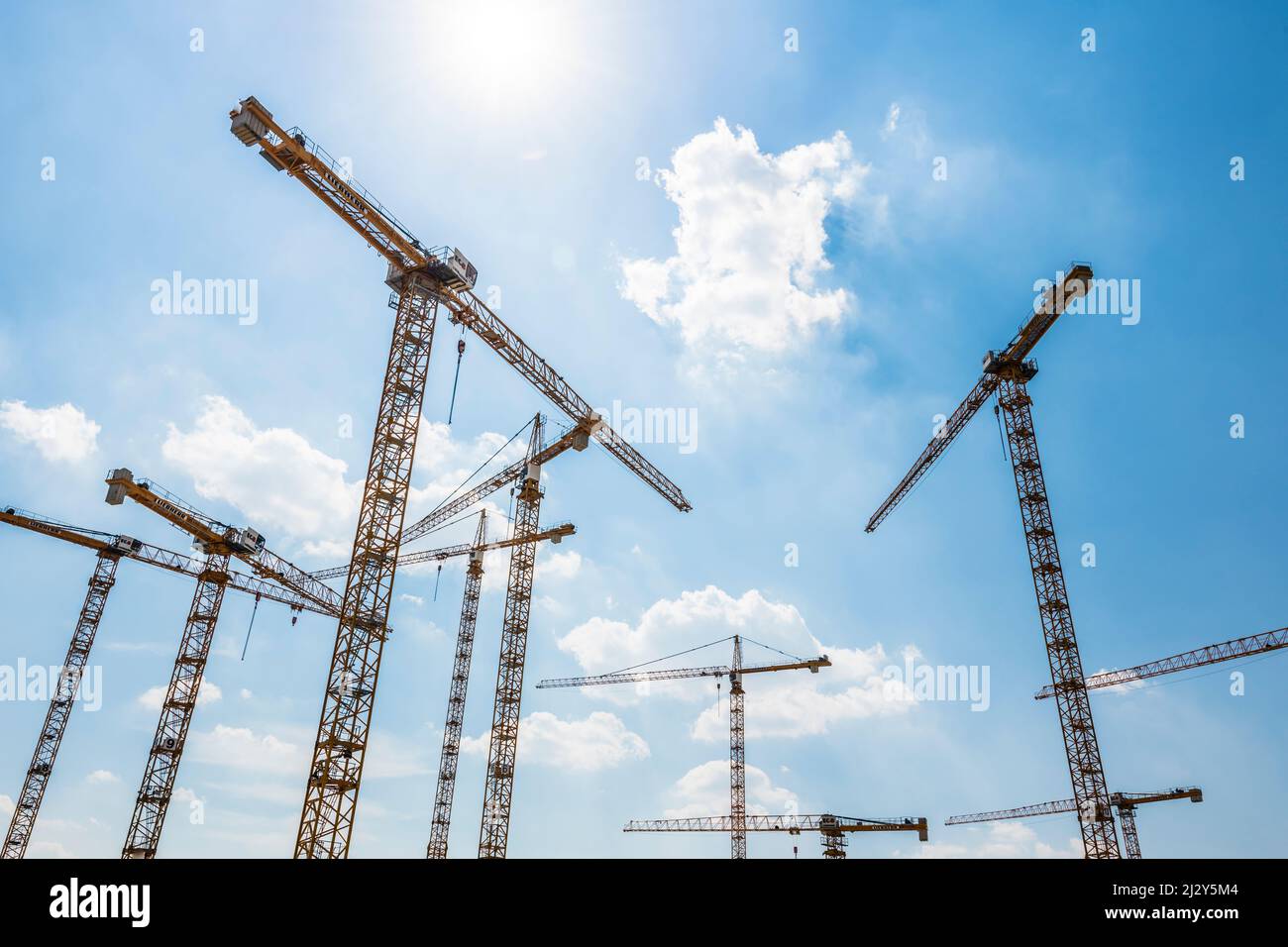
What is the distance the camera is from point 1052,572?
49.2 meters

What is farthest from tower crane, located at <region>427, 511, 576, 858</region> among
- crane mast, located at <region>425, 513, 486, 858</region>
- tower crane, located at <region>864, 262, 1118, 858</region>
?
tower crane, located at <region>864, 262, 1118, 858</region>

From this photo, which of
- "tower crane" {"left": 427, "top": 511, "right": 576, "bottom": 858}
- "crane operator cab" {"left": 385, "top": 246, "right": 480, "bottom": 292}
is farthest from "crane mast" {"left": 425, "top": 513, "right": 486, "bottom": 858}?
"crane operator cab" {"left": 385, "top": 246, "right": 480, "bottom": 292}

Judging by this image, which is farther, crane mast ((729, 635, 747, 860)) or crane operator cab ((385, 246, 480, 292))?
crane mast ((729, 635, 747, 860))

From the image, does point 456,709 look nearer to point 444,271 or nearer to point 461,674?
point 461,674

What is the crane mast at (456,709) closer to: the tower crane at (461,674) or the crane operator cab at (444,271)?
the tower crane at (461,674)

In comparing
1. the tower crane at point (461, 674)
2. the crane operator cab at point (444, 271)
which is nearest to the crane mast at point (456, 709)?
the tower crane at point (461, 674)

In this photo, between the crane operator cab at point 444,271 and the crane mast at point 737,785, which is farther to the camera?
the crane mast at point 737,785

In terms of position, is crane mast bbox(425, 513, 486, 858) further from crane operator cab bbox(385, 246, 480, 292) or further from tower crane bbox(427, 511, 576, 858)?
crane operator cab bbox(385, 246, 480, 292)

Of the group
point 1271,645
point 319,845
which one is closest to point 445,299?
point 319,845

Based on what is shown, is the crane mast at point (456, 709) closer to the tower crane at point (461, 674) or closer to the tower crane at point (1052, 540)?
the tower crane at point (461, 674)

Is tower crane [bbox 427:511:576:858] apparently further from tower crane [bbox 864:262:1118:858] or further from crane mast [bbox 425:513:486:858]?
tower crane [bbox 864:262:1118:858]
